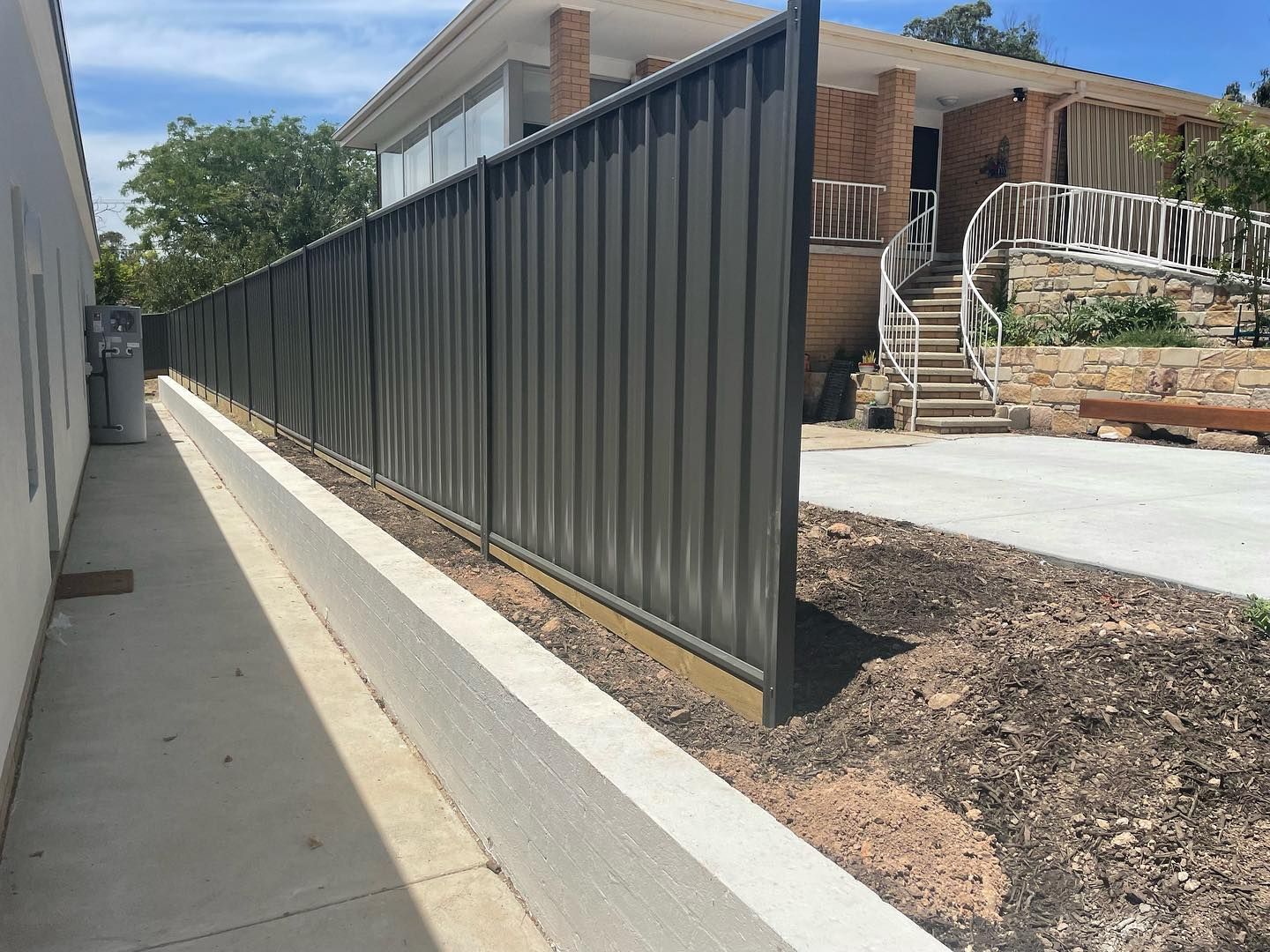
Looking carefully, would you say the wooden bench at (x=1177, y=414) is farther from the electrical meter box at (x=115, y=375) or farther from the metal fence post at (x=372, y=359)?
the electrical meter box at (x=115, y=375)

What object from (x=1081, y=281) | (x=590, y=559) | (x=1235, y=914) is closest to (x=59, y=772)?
(x=590, y=559)

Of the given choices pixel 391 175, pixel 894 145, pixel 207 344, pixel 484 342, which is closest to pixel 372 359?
pixel 484 342

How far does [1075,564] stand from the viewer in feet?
13.8

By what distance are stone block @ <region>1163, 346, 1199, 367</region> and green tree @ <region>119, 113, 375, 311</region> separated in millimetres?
34298

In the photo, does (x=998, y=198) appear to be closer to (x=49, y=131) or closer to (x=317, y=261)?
(x=317, y=261)

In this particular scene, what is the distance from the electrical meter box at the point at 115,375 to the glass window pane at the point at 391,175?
7.54 metres

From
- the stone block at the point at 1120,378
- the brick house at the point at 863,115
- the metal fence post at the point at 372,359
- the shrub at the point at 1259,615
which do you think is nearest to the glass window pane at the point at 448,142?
the brick house at the point at 863,115

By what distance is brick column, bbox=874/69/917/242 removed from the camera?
14.6 metres

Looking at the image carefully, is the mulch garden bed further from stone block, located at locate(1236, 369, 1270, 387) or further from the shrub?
stone block, located at locate(1236, 369, 1270, 387)

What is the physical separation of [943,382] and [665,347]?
10.2 m

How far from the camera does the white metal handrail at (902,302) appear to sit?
12.2 meters

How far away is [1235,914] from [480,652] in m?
2.07

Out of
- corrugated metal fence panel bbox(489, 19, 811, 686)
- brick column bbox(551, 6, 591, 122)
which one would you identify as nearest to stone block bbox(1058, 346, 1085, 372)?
brick column bbox(551, 6, 591, 122)

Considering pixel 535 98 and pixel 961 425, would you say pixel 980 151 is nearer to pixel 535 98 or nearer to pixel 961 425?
pixel 961 425
